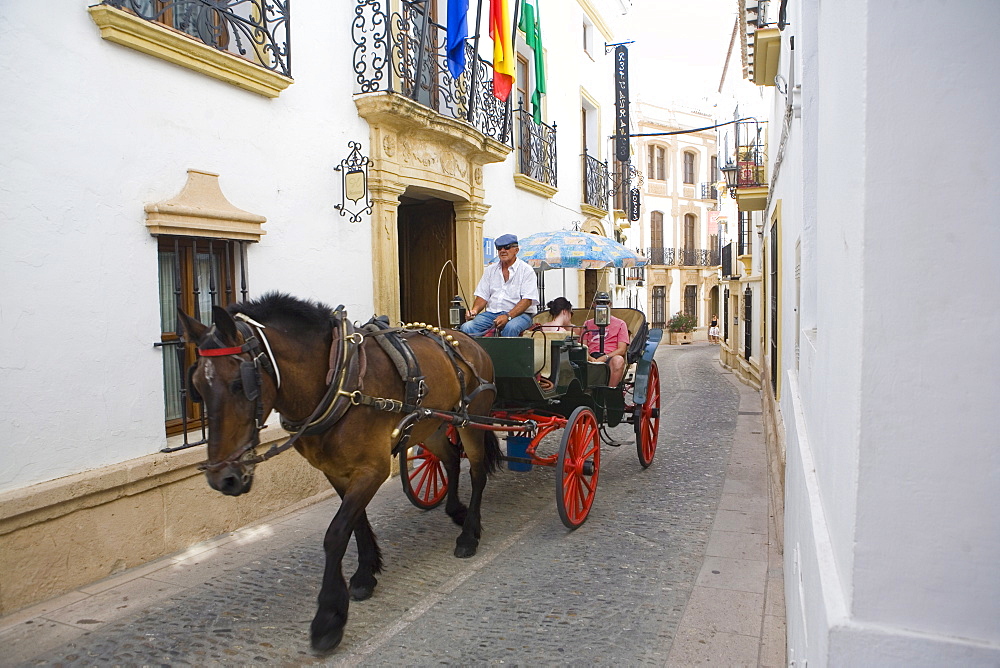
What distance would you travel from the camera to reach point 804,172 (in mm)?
3385

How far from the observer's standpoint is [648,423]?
282 inches

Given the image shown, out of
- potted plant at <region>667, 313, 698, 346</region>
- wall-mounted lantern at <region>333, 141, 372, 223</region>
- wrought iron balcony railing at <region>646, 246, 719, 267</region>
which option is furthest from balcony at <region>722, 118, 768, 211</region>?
wrought iron balcony railing at <region>646, 246, 719, 267</region>

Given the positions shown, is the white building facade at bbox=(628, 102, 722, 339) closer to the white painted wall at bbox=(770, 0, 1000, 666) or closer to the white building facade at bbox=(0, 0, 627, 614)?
the white building facade at bbox=(0, 0, 627, 614)

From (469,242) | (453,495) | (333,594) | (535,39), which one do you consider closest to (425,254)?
(469,242)

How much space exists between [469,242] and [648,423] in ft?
12.2

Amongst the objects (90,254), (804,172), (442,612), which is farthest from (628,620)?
(90,254)

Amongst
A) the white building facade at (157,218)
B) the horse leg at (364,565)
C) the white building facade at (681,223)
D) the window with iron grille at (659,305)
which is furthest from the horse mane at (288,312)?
the window with iron grille at (659,305)

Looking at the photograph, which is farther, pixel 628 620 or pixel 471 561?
pixel 471 561

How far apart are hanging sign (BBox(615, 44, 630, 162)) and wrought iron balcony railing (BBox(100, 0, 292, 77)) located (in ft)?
38.9

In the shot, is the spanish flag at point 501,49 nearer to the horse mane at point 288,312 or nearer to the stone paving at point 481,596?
the stone paving at point 481,596

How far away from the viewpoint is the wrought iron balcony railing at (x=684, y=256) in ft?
122

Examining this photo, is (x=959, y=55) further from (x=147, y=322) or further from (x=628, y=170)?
(x=628, y=170)

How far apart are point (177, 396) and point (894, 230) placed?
5.27m

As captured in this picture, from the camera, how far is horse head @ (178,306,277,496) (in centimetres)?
321
